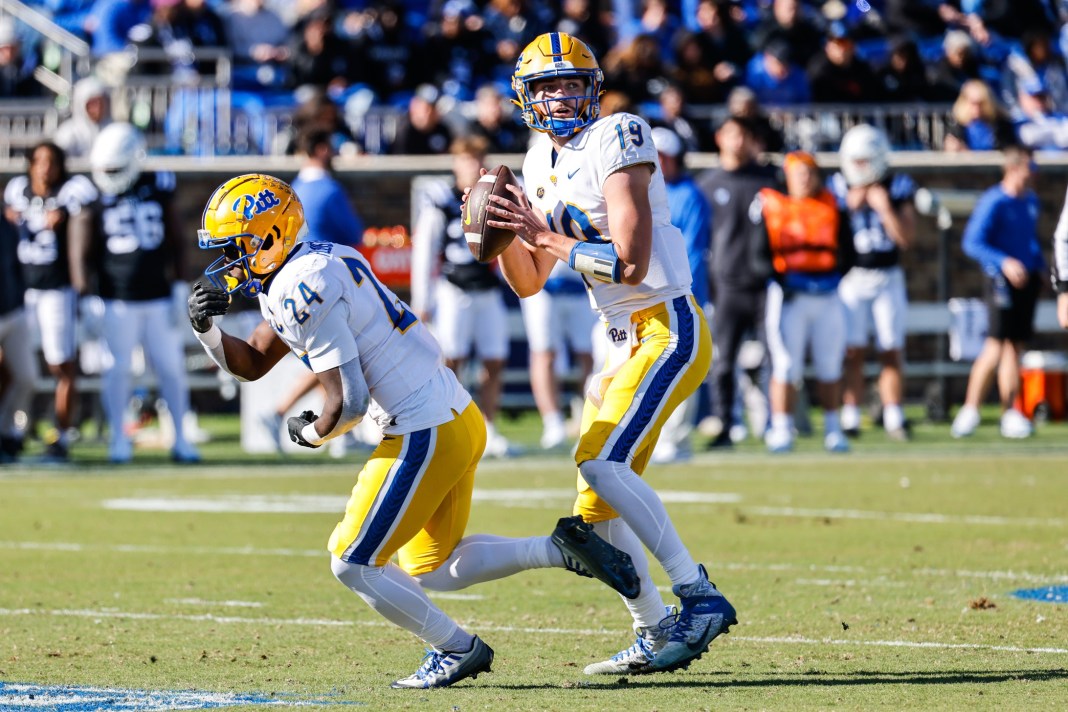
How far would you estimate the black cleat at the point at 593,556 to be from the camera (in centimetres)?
546

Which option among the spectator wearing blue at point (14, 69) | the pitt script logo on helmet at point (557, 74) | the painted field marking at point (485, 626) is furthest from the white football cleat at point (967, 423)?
the spectator wearing blue at point (14, 69)

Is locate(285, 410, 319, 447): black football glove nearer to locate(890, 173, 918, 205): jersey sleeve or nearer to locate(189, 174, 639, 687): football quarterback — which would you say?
locate(189, 174, 639, 687): football quarterback

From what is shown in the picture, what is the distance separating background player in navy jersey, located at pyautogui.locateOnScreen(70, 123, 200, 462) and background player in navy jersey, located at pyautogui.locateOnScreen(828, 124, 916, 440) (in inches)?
195

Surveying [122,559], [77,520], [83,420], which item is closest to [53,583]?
[122,559]

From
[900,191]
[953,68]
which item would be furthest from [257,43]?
[900,191]

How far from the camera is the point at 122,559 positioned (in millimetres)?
8367

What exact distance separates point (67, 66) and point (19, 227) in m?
5.56

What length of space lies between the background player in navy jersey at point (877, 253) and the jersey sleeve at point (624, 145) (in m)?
8.02

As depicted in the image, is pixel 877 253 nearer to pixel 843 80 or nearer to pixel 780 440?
pixel 780 440

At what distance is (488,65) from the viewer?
61.3ft

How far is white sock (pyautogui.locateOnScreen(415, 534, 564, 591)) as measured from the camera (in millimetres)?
5566

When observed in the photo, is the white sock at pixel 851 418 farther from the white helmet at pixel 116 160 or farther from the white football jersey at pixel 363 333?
the white football jersey at pixel 363 333

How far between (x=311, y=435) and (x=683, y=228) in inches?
281

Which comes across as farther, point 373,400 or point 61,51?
point 61,51
